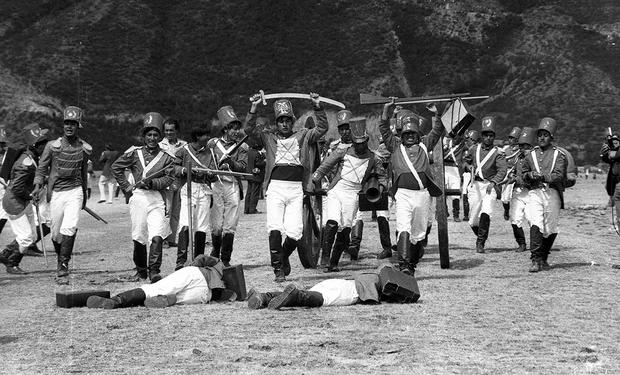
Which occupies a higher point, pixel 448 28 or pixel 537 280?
pixel 448 28

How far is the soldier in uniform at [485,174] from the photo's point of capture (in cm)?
1658

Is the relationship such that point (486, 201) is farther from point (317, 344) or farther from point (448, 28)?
point (448, 28)

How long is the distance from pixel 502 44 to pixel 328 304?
206 feet

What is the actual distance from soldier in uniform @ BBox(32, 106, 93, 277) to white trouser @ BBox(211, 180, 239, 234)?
1683 mm

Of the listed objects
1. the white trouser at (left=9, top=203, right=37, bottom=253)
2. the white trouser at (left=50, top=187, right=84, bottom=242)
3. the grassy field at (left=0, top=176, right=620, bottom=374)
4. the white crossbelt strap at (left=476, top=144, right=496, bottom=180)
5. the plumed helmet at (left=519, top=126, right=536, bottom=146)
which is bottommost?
the grassy field at (left=0, top=176, right=620, bottom=374)

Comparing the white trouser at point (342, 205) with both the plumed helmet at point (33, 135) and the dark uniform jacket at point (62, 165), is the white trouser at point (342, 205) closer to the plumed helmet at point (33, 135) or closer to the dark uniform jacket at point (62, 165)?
the dark uniform jacket at point (62, 165)

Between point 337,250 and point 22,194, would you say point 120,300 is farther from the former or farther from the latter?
point 22,194

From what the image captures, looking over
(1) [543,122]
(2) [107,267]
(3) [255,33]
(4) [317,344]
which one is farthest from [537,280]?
(3) [255,33]

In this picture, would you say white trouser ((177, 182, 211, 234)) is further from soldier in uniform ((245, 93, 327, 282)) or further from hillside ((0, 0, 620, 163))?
hillside ((0, 0, 620, 163))

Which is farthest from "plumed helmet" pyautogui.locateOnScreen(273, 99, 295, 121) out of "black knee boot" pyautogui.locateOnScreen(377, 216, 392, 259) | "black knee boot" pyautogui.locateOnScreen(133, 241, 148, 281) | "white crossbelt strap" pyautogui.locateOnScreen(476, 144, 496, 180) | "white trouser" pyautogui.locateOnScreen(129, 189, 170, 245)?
"white crossbelt strap" pyautogui.locateOnScreen(476, 144, 496, 180)

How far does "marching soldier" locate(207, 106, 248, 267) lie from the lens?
13.6 meters

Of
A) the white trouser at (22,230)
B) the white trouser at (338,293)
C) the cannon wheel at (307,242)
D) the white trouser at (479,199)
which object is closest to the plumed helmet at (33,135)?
the white trouser at (22,230)

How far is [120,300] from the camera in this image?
975 cm

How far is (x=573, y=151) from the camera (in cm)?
5647
